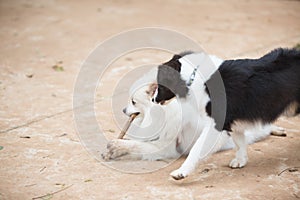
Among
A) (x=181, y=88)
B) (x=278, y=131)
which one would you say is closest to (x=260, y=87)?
(x=181, y=88)

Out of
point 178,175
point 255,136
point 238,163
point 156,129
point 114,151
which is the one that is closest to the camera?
point 178,175

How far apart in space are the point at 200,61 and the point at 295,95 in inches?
33.4

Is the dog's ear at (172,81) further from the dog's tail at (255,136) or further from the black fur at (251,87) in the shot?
the dog's tail at (255,136)

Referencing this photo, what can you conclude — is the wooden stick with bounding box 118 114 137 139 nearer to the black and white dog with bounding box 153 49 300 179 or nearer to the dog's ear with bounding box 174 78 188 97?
the black and white dog with bounding box 153 49 300 179

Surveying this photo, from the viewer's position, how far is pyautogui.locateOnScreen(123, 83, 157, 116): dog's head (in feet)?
13.5

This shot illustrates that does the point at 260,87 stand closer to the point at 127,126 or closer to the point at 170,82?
the point at 170,82

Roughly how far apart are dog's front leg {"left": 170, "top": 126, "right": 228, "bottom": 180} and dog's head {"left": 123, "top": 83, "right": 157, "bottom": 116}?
63 cm

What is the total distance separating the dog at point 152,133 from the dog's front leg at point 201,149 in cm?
39

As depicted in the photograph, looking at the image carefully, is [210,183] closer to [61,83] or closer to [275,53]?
[275,53]

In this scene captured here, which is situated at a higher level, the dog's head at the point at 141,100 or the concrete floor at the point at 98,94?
the dog's head at the point at 141,100

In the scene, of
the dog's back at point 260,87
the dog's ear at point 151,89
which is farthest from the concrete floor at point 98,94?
the dog's ear at point 151,89

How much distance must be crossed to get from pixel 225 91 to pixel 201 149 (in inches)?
19.6

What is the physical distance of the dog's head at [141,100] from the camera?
4.13 metres

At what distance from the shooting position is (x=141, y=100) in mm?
4219
